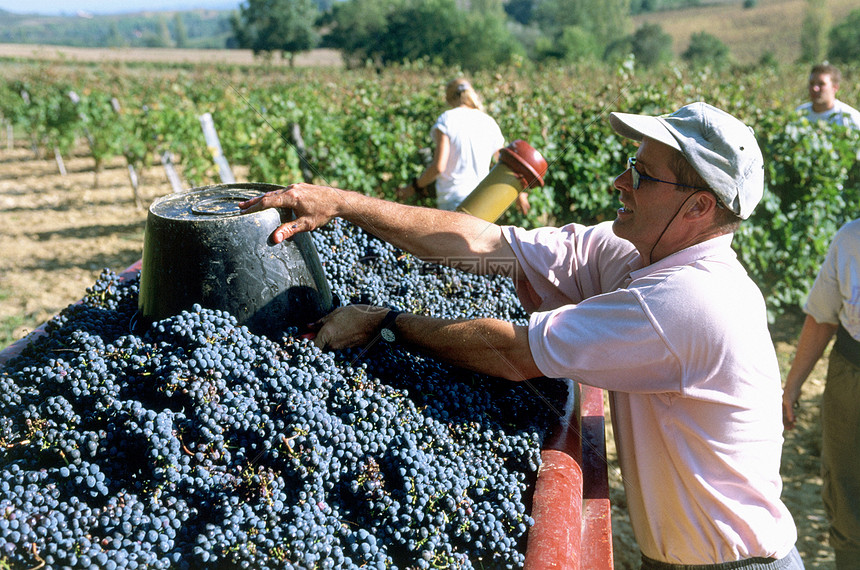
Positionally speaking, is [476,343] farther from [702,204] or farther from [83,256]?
[83,256]

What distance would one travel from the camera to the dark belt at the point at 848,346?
2807mm

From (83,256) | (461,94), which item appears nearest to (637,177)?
(461,94)

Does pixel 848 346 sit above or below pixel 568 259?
below

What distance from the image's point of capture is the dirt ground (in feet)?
12.8

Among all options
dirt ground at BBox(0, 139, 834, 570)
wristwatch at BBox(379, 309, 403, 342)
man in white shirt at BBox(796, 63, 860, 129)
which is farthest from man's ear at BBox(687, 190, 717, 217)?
man in white shirt at BBox(796, 63, 860, 129)

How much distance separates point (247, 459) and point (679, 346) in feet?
3.46

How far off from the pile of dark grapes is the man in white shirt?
6.02 m

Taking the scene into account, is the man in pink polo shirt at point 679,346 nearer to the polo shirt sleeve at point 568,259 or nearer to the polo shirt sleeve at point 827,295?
the polo shirt sleeve at point 568,259

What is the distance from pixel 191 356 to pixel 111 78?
2281 centimetres

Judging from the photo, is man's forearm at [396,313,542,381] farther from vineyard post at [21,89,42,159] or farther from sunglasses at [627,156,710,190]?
vineyard post at [21,89,42,159]

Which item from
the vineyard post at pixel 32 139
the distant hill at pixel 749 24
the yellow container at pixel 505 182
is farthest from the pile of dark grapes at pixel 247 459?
the distant hill at pixel 749 24

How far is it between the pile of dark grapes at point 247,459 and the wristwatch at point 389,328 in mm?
53

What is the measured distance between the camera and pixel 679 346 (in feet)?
4.85

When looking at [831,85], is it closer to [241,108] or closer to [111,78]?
[241,108]
